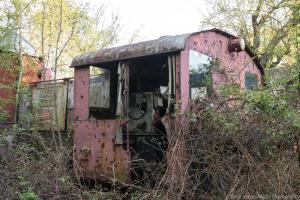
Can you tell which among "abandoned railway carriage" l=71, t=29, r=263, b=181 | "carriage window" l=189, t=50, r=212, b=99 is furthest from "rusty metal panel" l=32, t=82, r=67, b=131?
"carriage window" l=189, t=50, r=212, b=99

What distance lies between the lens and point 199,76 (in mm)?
6344

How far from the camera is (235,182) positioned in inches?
177

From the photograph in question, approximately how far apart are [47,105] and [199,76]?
640cm

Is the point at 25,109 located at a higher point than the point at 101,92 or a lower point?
lower

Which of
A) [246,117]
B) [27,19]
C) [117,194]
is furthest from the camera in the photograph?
[27,19]

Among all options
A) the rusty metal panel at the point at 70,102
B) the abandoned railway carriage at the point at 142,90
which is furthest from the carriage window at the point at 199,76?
the rusty metal panel at the point at 70,102

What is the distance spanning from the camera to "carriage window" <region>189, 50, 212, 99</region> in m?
6.10

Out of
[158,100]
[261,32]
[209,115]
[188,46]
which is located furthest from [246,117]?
[261,32]

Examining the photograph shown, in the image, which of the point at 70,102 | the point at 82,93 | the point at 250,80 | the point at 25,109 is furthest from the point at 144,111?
the point at 25,109

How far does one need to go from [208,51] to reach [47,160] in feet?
11.5

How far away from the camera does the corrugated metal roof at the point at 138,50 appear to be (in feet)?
19.1

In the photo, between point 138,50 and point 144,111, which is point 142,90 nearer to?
point 144,111

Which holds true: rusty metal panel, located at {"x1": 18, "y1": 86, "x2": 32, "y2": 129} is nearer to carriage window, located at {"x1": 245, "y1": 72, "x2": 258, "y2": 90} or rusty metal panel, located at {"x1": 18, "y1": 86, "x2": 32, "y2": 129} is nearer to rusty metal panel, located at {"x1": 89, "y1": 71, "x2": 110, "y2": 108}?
rusty metal panel, located at {"x1": 89, "y1": 71, "x2": 110, "y2": 108}

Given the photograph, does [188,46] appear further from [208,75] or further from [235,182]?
[235,182]
